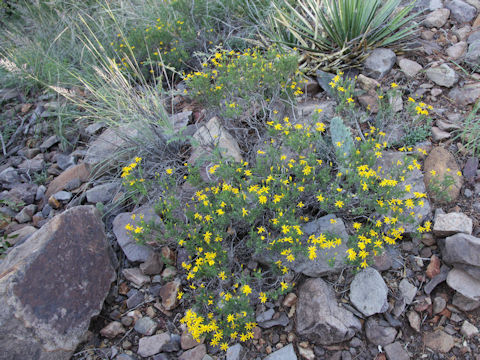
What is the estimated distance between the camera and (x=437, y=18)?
3.95 metres

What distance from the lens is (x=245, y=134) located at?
11.2 feet

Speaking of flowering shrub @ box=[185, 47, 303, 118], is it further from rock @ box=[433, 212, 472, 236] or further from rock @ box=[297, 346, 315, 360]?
rock @ box=[297, 346, 315, 360]

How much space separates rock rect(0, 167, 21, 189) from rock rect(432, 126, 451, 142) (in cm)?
400

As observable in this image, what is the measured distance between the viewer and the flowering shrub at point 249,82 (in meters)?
3.22

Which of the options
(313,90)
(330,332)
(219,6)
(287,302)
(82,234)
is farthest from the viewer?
(219,6)

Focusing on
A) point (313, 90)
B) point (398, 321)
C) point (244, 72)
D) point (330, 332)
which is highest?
point (244, 72)

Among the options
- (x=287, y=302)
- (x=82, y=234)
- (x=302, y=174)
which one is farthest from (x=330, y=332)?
(x=82, y=234)

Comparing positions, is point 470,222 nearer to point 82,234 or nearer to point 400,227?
point 400,227

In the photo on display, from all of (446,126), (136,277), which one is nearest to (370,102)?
(446,126)

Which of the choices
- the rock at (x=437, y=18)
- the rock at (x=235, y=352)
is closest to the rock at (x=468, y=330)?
the rock at (x=235, y=352)

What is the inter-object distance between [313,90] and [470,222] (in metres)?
1.93

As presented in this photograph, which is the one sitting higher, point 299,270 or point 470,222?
point 299,270

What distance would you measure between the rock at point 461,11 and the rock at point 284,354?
374 centimetres

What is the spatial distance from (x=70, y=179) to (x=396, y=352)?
3092 millimetres
